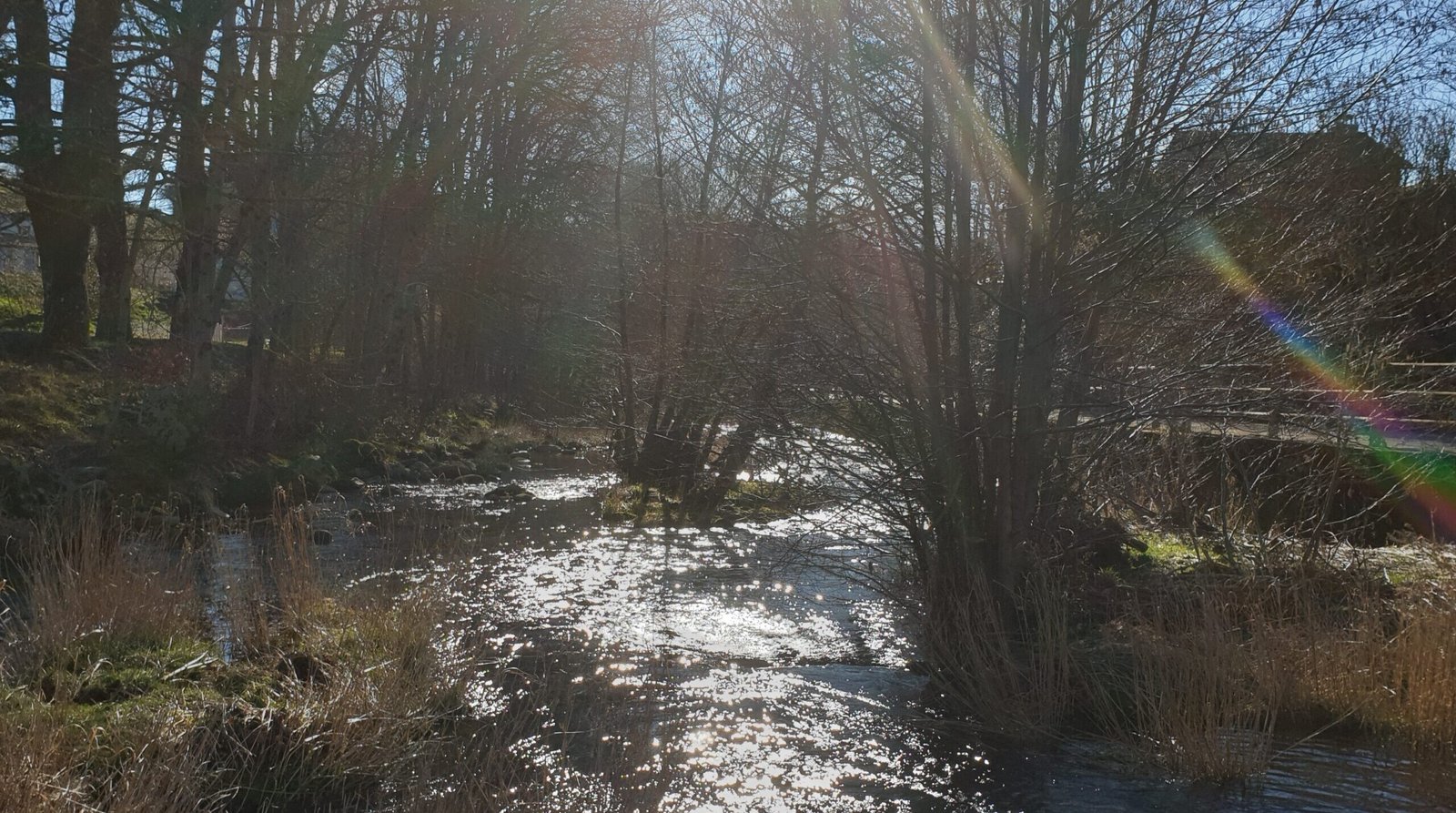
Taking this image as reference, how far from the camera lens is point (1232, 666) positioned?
6.77m

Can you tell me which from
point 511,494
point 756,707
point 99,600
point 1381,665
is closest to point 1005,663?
point 756,707

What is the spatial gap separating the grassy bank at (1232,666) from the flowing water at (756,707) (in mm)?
228

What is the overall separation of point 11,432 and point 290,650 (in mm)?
8546

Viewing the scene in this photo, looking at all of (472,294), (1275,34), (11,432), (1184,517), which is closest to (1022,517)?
(1184,517)

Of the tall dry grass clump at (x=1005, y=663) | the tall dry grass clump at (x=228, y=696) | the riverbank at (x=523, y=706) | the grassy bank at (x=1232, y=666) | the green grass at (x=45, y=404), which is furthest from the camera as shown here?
the green grass at (x=45, y=404)

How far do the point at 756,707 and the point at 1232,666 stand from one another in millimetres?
3007

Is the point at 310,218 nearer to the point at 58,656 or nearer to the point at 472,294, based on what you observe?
the point at 472,294

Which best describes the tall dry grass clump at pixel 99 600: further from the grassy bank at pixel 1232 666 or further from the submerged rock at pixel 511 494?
the submerged rock at pixel 511 494

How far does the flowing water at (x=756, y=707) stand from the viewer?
20.6ft

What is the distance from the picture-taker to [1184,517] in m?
10.2

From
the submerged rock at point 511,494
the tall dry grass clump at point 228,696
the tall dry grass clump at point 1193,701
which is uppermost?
the tall dry grass clump at point 1193,701

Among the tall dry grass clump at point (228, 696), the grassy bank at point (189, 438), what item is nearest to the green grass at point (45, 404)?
the grassy bank at point (189, 438)

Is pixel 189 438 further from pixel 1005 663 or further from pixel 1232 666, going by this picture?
pixel 1232 666

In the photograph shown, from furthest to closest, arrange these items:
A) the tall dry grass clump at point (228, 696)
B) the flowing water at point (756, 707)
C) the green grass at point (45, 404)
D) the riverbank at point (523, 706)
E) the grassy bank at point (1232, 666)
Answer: the green grass at point (45, 404) < the grassy bank at point (1232, 666) < the flowing water at point (756, 707) < the riverbank at point (523, 706) < the tall dry grass clump at point (228, 696)
